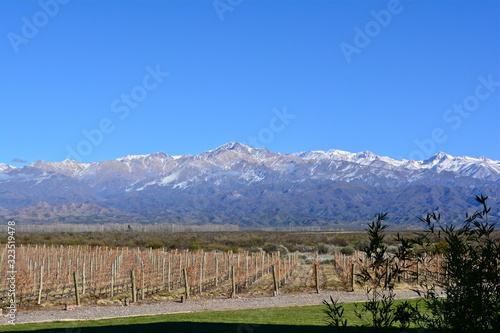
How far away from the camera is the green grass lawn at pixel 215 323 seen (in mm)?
15242

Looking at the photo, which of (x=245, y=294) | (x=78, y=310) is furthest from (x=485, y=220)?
(x=245, y=294)

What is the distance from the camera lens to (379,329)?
289 inches

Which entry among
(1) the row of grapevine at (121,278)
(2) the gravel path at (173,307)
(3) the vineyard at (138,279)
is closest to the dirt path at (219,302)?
(2) the gravel path at (173,307)

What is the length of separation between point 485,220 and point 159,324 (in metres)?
11.1

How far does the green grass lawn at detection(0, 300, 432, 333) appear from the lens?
15242 mm

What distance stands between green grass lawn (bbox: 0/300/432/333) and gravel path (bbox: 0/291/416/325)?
5.76 ft

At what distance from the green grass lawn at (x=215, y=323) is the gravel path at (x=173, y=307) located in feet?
5.76

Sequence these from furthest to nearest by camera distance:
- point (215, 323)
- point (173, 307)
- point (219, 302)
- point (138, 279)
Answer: point (138, 279) → point (219, 302) → point (173, 307) → point (215, 323)

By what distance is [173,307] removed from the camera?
2291 centimetres

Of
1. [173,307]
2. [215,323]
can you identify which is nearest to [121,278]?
[173,307]

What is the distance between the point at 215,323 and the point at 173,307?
6.71m

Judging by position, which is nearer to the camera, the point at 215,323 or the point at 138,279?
the point at 215,323

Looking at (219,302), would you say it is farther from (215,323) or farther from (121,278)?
(121,278)

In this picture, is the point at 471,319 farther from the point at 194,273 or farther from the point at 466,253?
the point at 194,273
